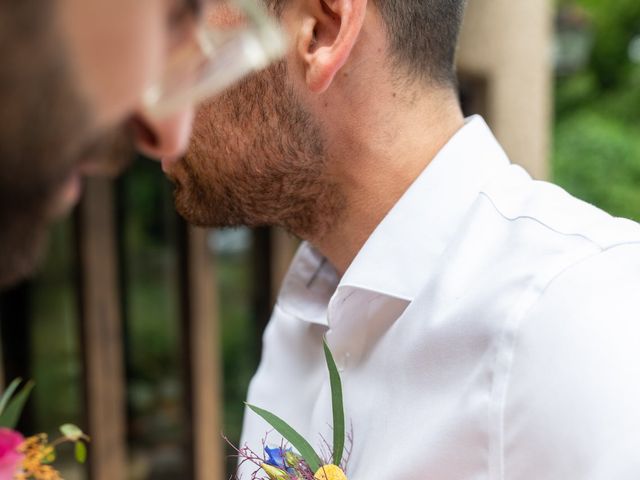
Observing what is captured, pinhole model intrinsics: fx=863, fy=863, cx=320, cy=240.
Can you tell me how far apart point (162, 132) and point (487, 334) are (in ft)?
1.88

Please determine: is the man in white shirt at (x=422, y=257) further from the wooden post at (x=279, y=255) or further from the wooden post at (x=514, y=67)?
the wooden post at (x=279, y=255)

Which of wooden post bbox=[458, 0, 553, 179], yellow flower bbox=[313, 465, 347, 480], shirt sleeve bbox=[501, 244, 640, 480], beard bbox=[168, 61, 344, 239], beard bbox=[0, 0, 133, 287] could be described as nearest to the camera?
beard bbox=[0, 0, 133, 287]

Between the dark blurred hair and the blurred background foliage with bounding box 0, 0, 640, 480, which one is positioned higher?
the dark blurred hair

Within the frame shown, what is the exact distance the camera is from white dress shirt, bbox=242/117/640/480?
1.00 meters

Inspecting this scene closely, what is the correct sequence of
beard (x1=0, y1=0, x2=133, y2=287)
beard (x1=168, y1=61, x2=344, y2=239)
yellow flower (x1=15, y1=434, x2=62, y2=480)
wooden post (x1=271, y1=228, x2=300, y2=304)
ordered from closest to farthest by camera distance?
beard (x1=0, y1=0, x2=133, y2=287), yellow flower (x1=15, y1=434, x2=62, y2=480), beard (x1=168, y1=61, x2=344, y2=239), wooden post (x1=271, y1=228, x2=300, y2=304)

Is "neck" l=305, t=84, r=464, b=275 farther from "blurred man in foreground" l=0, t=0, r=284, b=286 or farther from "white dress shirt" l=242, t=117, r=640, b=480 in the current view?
"blurred man in foreground" l=0, t=0, r=284, b=286

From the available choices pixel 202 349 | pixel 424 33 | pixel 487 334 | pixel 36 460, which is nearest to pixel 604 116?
pixel 202 349

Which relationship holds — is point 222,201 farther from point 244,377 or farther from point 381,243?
point 244,377

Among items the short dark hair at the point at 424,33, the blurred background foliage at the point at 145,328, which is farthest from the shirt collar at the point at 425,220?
the blurred background foliage at the point at 145,328

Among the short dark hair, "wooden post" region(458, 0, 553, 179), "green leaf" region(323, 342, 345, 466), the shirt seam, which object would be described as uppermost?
the short dark hair

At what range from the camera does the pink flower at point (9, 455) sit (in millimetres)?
764

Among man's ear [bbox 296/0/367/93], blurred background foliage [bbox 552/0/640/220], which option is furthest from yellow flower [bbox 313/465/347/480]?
blurred background foliage [bbox 552/0/640/220]

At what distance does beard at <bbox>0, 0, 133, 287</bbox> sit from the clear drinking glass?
0.06 meters

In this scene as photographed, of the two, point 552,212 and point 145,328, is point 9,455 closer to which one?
point 552,212
